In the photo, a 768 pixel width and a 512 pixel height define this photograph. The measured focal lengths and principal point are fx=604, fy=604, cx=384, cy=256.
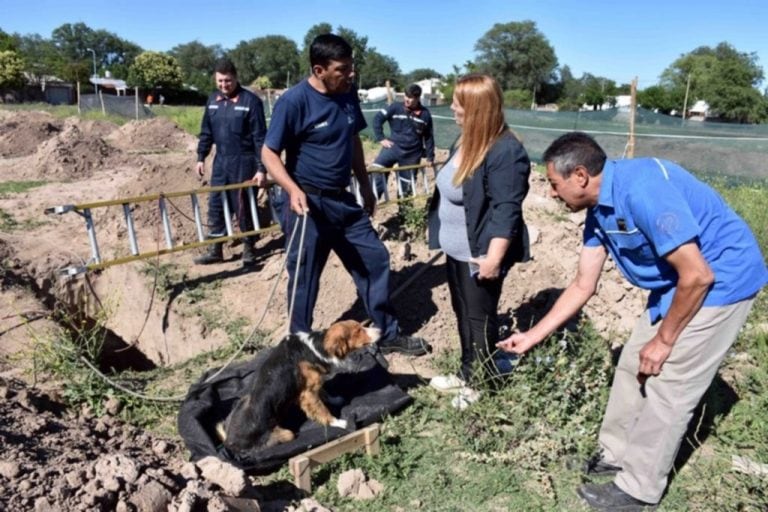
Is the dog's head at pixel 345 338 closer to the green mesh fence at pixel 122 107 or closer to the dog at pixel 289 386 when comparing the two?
the dog at pixel 289 386

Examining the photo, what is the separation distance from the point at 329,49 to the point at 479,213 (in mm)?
1483

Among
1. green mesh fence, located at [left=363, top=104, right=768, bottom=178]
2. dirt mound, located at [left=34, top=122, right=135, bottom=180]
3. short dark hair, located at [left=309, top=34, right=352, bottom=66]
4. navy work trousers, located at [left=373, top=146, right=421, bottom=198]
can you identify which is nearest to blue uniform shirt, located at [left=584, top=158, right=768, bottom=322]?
short dark hair, located at [left=309, top=34, right=352, bottom=66]

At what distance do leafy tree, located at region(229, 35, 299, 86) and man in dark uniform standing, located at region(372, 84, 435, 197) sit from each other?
302 feet

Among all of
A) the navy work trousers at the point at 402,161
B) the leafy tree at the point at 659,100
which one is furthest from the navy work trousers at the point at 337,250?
the leafy tree at the point at 659,100

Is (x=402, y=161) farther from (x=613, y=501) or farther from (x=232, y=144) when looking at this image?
(x=613, y=501)

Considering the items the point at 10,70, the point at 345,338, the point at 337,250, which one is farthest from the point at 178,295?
the point at 10,70

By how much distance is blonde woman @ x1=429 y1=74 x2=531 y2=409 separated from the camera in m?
3.37

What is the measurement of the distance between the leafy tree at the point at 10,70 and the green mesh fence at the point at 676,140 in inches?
2115

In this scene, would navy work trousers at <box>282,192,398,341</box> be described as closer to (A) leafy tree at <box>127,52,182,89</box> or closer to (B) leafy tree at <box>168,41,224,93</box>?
(A) leafy tree at <box>127,52,182,89</box>

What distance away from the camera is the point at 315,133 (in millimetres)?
4223

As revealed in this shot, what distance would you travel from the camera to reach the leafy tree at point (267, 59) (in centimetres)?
9931

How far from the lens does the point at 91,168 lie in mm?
14609

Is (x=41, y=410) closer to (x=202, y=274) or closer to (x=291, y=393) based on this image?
(x=291, y=393)

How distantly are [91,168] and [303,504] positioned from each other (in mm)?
13769
